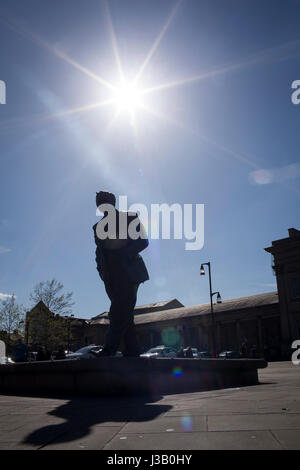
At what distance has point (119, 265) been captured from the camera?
7.75 meters

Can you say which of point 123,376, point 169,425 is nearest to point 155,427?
point 169,425

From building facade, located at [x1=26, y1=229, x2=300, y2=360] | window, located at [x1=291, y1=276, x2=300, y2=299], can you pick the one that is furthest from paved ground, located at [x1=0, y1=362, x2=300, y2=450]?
window, located at [x1=291, y1=276, x2=300, y2=299]

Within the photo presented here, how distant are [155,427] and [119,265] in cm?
458

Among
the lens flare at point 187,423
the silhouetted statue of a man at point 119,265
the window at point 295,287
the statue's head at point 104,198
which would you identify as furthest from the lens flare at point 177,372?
the window at point 295,287

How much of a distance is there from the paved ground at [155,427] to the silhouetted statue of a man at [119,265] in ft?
9.33

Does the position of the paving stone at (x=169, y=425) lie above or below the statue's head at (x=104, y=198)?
below

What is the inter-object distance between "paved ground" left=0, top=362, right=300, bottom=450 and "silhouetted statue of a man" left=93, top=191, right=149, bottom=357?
2.84m

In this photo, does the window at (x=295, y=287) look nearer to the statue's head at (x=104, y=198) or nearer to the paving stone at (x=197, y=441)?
the statue's head at (x=104, y=198)

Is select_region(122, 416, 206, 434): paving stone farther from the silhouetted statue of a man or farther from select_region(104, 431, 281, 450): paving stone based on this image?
the silhouetted statue of a man

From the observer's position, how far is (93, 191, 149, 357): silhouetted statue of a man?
7.63 metres

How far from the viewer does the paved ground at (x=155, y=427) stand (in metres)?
2.67

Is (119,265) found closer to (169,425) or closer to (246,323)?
(169,425)

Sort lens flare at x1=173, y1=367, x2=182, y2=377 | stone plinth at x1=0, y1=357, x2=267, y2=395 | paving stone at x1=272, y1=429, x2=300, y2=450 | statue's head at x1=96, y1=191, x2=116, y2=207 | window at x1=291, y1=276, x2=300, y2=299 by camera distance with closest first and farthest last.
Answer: paving stone at x1=272, y1=429, x2=300, y2=450 < stone plinth at x1=0, y1=357, x2=267, y2=395 < lens flare at x1=173, y1=367, x2=182, y2=377 < statue's head at x1=96, y1=191, x2=116, y2=207 < window at x1=291, y1=276, x2=300, y2=299
